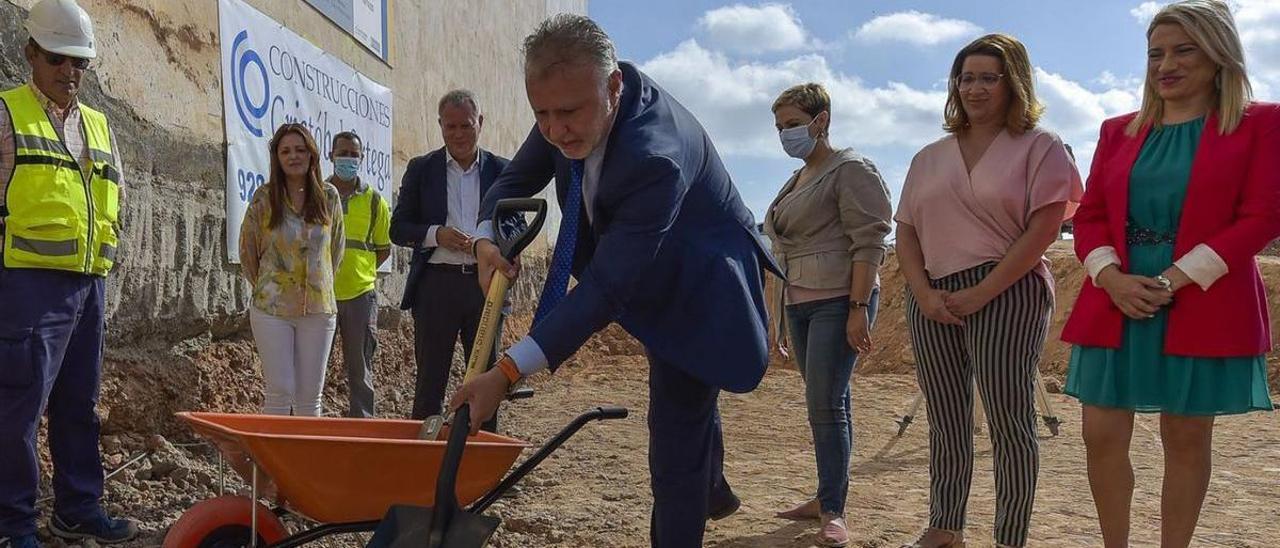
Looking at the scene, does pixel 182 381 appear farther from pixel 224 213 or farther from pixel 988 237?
pixel 988 237

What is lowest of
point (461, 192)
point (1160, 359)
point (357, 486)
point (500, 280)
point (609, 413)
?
point (357, 486)

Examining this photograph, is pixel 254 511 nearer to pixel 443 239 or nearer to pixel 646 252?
pixel 646 252

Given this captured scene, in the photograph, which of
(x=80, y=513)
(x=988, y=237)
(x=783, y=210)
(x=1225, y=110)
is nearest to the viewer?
(x=1225, y=110)

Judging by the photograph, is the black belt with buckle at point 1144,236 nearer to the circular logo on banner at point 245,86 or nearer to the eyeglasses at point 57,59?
the eyeglasses at point 57,59

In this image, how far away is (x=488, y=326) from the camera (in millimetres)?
2301

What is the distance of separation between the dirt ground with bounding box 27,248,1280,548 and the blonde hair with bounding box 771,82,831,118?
1.57 m

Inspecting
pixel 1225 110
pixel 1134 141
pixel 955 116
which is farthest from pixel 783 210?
pixel 1225 110

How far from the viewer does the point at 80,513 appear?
313cm

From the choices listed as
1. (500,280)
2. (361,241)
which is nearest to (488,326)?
(500,280)

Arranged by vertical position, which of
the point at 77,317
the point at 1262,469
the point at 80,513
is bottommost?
the point at 1262,469

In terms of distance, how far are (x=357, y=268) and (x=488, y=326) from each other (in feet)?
9.14

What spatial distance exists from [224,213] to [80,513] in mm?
1975

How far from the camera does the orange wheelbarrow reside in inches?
79.3

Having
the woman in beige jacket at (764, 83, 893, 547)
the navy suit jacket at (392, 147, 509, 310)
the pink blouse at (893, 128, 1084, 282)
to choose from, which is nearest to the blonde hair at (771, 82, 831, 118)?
the woman in beige jacket at (764, 83, 893, 547)
